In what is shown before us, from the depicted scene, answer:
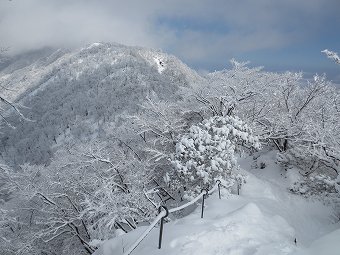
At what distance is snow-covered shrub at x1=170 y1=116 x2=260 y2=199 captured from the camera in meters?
15.9

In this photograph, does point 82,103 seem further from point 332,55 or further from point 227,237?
point 227,237

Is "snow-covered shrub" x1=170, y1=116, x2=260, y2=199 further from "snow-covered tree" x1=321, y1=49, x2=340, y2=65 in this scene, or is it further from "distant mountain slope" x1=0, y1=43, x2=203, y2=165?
"distant mountain slope" x1=0, y1=43, x2=203, y2=165

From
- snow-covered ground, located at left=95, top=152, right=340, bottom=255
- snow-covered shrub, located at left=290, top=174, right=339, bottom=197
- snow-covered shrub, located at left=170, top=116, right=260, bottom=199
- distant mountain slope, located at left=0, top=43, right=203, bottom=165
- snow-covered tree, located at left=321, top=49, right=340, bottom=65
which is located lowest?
distant mountain slope, located at left=0, top=43, right=203, bottom=165

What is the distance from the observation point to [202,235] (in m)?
6.91

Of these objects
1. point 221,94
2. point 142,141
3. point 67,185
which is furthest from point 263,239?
point 142,141

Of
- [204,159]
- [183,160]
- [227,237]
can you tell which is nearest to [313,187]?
[204,159]

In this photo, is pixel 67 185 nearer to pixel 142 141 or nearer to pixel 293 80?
pixel 142 141

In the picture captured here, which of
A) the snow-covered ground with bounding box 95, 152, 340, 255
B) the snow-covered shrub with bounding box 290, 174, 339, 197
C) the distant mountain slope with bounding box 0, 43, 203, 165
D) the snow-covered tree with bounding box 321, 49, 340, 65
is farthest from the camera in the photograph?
the distant mountain slope with bounding box 0, 43, 203, 165

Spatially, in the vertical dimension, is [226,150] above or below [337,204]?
above

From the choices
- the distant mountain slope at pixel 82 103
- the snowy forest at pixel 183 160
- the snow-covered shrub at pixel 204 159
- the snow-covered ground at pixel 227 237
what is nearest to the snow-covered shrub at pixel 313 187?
the snowy forest at pixel 183 160

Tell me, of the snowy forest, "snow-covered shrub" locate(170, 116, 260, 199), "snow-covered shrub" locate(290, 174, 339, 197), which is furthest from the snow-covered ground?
"snow-covered shrub" locate(290, 174, 339, 197)

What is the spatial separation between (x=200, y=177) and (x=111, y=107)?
12170 centimetres

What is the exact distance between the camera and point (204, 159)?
52.9 ft

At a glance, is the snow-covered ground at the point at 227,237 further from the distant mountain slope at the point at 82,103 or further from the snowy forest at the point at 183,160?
the distant mountain slope at the point at 82,103
